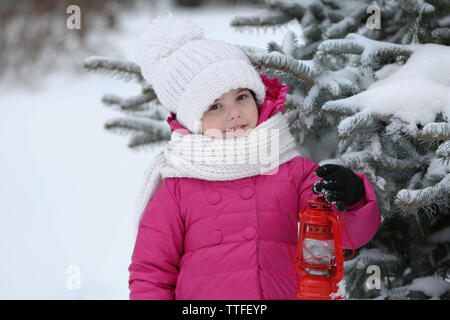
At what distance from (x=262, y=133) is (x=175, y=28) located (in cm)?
53

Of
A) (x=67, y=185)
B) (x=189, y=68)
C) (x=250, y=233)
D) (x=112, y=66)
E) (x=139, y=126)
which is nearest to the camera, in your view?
(x=250, y=233)

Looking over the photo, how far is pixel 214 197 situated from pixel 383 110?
619 millimetres

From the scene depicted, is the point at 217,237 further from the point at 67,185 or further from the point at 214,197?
the point at 67,185

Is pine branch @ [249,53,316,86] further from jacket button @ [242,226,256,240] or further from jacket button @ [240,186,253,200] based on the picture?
jacket button @ [242,226,256,240]

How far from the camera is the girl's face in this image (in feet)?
5.74

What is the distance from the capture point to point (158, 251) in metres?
1.71

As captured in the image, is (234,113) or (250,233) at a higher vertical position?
(234,113)

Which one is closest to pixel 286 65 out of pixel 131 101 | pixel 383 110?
pixel 383 110

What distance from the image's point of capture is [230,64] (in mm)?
1776

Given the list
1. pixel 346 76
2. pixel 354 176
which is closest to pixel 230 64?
pixel 346 76

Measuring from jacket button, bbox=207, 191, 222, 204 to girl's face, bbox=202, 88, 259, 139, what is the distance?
0.19m
